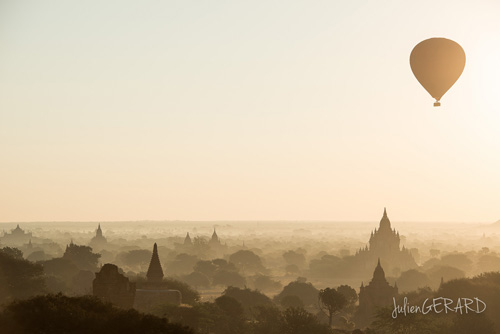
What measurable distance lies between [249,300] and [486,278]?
23.2m

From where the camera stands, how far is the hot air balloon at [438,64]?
51375 millimetres

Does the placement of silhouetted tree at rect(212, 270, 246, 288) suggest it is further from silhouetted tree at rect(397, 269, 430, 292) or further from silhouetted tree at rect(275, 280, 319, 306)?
silhouetted tree at rect(275, 280, 319, 306)

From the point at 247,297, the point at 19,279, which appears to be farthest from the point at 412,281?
the point at 19,279

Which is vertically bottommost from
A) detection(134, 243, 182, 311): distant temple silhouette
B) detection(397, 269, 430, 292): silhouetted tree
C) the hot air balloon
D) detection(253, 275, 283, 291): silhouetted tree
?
detection(253, 275, 283, 291): silhouetted tree

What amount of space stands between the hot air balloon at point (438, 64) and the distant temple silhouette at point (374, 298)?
23.0 m

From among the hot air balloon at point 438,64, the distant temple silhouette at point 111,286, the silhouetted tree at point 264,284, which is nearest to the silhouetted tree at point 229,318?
the distant temple silhouette at point 111,286

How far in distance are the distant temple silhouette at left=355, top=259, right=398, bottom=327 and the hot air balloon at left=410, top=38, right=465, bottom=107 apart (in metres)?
23.0

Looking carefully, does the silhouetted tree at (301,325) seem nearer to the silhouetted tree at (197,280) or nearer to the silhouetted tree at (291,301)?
the silhouetted tree at (291,301)

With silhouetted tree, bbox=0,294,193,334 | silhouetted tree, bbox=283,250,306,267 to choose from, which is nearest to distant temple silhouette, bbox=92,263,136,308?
silhouetted tree, bbox=0,294,193,334

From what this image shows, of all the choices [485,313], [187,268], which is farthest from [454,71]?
[187,268]

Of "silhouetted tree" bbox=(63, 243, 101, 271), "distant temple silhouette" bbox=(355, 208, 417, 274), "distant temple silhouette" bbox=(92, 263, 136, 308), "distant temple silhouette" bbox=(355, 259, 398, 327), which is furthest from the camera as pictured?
"distant temple silhouette" bbox=(355, 208, 417, 274)

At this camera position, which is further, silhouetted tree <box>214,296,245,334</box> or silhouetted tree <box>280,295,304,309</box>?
silhouetted tree <box>280,295,304,309</box>

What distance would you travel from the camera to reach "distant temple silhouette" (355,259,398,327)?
7006 centimetres

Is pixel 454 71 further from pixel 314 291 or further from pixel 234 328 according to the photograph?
pixel 314 291
